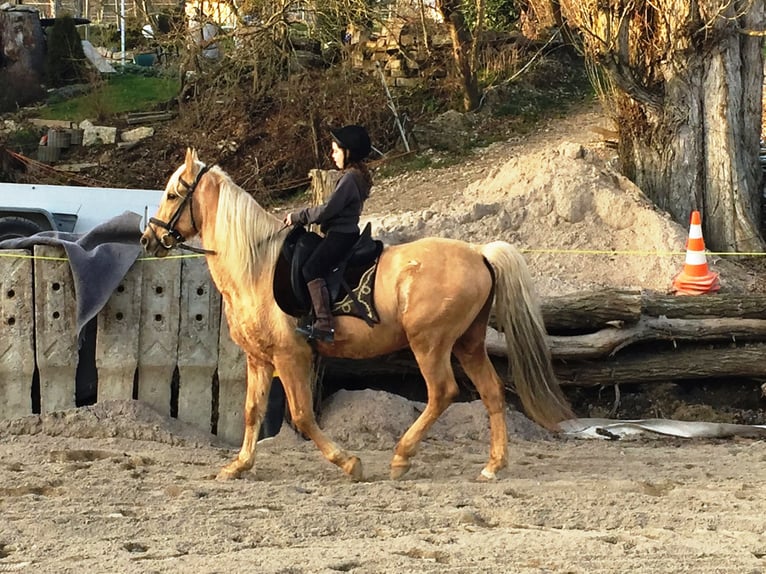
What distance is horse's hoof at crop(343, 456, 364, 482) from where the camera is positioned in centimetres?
661

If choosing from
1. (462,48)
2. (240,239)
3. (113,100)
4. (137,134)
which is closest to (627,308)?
(240,239)

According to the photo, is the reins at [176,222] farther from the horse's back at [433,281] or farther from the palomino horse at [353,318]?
the horse's back at [433,281]

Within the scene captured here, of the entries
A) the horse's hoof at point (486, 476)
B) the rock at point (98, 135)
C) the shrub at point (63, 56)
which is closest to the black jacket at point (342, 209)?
the horse's hoof at point (486, 476)

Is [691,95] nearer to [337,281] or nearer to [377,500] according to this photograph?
[337,281]

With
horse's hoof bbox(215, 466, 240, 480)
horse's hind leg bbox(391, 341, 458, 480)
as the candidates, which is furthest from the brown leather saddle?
horse's hoof bbox(215, 466, 240, 480)

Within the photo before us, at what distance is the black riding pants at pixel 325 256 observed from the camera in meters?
6.54

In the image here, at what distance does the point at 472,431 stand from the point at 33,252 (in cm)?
372

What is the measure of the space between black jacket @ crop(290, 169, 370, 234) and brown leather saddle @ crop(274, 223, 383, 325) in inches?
5.9

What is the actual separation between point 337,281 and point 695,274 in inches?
170

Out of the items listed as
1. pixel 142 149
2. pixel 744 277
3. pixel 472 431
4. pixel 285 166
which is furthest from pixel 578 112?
pixel 472 431

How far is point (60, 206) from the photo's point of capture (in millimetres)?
12211

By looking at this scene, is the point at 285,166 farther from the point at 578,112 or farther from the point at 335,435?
the point at 335,435

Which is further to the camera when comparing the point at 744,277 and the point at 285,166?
the point at 285,166

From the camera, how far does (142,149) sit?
69.3 feet
